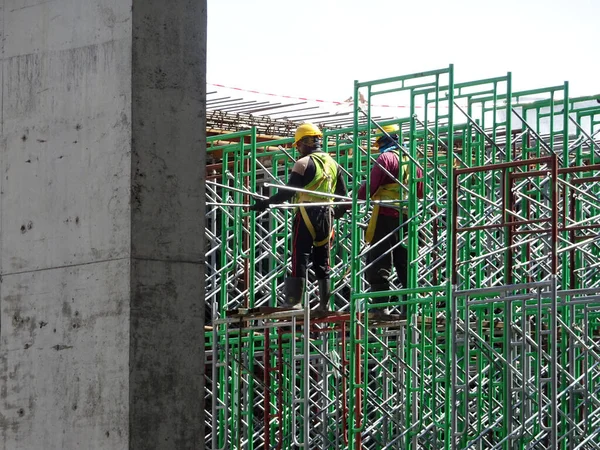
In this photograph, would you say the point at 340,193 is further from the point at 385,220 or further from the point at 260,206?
the point at 260,206

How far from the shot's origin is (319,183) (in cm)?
1486

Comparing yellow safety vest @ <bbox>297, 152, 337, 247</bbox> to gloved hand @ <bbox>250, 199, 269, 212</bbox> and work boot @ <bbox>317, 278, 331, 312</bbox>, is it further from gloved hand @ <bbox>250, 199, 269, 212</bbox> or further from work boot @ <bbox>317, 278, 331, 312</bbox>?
gloved hand @ <bbox>250, 199, 269, 212</bbox>

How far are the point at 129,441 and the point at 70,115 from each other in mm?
2349

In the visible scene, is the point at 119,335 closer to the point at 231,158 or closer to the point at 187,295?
the point at 187,295

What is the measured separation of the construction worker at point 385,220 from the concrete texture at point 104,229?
5535mm

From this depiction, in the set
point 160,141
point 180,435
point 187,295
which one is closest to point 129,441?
point 180,435

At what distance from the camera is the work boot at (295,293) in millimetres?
14695

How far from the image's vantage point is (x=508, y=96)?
539 inches

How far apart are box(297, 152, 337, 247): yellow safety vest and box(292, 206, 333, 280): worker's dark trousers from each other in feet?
0.13

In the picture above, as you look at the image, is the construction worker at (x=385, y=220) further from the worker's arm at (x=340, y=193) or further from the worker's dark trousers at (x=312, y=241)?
the worker's dark trousers at (x=312, y=241)

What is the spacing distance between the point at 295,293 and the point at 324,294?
1.42 feet

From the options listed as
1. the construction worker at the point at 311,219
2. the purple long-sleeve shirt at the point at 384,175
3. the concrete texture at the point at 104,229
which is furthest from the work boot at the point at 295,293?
the concrete texture at the point at 104,229

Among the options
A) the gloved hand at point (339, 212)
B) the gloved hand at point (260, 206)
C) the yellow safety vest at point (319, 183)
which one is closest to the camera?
the gloved hand at point (260, 206)

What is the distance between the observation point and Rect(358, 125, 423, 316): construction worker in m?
14.7
